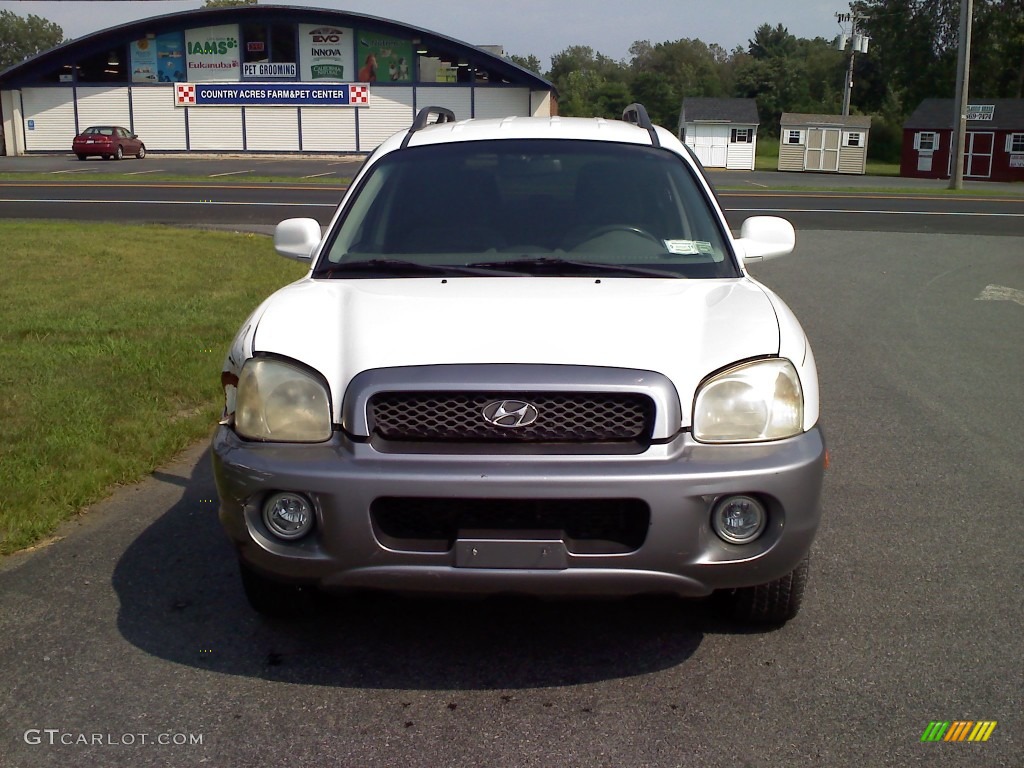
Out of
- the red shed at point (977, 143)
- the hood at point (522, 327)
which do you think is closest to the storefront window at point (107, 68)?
the red shed at point (977, 143)

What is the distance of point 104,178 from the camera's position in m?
32.9

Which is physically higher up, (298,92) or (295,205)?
(298,92)

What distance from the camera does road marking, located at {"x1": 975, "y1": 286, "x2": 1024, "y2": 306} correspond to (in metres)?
11.5

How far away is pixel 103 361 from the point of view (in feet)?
24.3

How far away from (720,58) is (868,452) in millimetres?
143585

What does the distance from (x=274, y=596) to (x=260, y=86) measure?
5558 cm

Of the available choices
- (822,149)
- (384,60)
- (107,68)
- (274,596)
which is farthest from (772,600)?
(107,68)

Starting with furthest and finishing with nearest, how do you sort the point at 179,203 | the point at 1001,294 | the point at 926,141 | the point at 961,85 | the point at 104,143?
the point at 926,141 < the point at 104,143 < the point at 961,85 < the point at 179,203 < the point at 1001,294

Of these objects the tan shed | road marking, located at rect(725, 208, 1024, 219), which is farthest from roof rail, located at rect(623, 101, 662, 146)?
the tan shed

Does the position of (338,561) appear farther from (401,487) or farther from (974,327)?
(974,327)

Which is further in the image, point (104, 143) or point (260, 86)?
point (260, 86)

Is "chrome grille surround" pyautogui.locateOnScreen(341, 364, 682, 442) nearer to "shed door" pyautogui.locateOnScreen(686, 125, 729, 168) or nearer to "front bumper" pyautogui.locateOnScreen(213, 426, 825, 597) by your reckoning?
"front bumper" pyautogui.locateOnScreen(213, 426, 825, 597)

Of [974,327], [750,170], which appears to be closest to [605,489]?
[974,327]

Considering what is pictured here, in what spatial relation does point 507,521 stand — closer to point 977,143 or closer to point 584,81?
point 977,143
